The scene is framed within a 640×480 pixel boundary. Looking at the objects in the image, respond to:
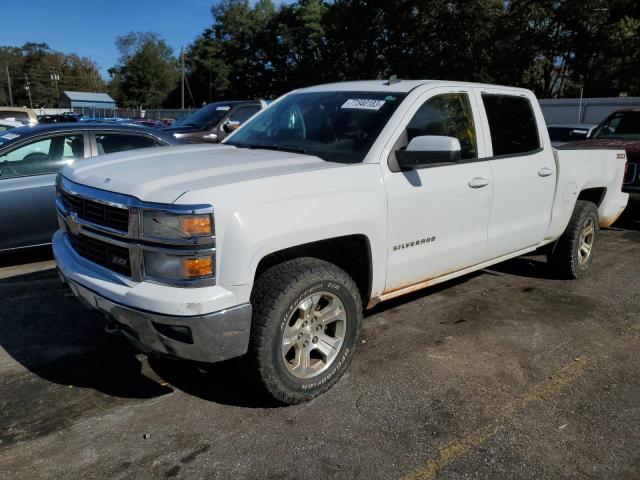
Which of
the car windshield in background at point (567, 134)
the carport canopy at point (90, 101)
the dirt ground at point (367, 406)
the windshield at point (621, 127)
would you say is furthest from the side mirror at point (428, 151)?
the carport canopy at point (90, 101)

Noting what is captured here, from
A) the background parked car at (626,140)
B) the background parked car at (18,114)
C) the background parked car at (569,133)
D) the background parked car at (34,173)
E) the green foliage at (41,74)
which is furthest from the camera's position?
the green foliage at (41,74)

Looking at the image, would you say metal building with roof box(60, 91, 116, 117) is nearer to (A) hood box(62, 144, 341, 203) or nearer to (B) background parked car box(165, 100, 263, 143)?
(B) background parked car box(165, 100, 263, 143)

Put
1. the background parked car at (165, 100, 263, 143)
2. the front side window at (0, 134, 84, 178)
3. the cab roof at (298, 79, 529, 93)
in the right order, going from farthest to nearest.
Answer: the background parked car at (165, 100, 263, 143), the front side window at (0, 134, 84, 178), the cab roof at (298, 79, 529, 93)

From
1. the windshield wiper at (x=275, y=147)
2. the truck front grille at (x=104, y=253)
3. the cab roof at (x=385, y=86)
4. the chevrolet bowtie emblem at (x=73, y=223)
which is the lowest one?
the truck front grille at (x=104, y=253)

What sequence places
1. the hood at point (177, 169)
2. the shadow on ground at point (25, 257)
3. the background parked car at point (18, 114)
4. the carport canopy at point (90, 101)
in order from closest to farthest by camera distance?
the hood at point (177, 169) → the shadow on ground at point (25, 257) → the background parked car at point (18, 114) → the carport canopy at point (90, 101)

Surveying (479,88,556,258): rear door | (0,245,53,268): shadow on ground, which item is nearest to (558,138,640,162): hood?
(479,88,556,258): rear door

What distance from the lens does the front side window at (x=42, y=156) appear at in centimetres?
568

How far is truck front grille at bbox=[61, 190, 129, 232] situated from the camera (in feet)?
9.30

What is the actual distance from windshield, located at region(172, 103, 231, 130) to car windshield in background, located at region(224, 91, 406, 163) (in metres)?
7.60

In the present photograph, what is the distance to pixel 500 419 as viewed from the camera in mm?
3143

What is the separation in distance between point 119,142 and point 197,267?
433 cm

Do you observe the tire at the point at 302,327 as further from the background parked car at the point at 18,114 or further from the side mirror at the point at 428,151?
the background parked car at the point at 18,114

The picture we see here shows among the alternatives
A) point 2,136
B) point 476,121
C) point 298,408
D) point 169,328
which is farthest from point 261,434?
point 2,136

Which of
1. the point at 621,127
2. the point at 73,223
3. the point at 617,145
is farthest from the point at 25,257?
the point at 621,127
